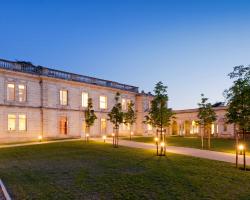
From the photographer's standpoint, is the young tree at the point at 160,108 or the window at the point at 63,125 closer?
the young tree at the point at 160,108

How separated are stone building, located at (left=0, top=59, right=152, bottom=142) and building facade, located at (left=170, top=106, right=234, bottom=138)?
71.2 feet

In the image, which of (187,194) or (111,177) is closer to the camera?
(187,194)

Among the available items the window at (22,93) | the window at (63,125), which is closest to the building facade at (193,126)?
the window at (63,125)

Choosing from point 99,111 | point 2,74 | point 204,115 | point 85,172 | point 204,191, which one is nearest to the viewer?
point 204,191

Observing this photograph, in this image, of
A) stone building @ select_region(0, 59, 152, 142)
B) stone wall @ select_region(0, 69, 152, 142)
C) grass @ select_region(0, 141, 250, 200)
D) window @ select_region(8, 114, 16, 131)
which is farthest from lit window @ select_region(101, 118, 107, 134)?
grass @ select_region(0, 141, 250, 200)

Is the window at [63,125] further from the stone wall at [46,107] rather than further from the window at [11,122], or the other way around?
the window at [11,122]

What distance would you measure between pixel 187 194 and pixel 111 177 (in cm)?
355

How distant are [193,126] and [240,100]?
48300 millimetres

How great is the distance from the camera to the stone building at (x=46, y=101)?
30375mm

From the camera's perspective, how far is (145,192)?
28.6 ft

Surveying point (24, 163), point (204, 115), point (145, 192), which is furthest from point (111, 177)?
point (204, 115)

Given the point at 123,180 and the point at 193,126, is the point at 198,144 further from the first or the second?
the point at 193,126

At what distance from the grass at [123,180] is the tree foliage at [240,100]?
255 centimetres

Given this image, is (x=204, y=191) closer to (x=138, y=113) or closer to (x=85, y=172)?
(x=85, y=172)
